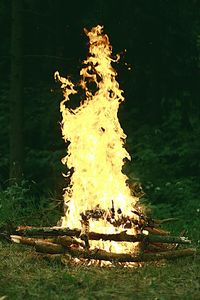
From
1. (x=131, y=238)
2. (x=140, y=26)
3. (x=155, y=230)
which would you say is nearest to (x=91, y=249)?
(x=131, y=238)

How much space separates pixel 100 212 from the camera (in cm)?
743

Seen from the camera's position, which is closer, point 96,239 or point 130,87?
point 96,239

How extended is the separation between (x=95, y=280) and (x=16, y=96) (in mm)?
5866

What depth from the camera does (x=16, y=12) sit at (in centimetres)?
1127

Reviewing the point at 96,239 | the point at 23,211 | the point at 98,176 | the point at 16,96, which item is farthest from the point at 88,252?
the point at 16,96

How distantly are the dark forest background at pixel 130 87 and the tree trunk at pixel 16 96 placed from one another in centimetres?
2

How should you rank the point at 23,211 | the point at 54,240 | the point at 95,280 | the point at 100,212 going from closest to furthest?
the point at 95,280, the point at 54,240, the point at 100,212, the point at 23,211

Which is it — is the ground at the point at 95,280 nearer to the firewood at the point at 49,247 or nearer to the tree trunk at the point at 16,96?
the firewood at the point at 49,247

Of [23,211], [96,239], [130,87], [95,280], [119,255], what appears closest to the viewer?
[95,280]

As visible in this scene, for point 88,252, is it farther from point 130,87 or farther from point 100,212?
point 130,87

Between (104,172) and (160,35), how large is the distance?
484cm

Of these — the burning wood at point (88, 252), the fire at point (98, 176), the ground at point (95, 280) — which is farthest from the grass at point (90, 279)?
the fire at point (98, 176)

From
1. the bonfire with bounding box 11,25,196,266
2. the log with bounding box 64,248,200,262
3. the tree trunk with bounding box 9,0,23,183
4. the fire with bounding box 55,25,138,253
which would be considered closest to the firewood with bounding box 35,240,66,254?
the bonfire with bounding box 11,25,196,266

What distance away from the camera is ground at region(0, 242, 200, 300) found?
5660mm
